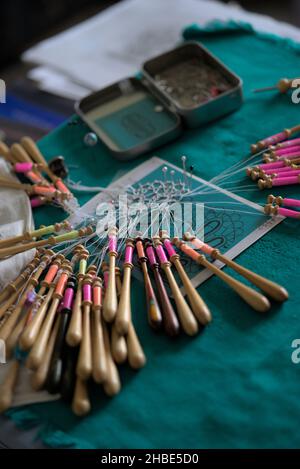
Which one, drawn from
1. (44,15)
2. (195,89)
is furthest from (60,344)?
(44,15)

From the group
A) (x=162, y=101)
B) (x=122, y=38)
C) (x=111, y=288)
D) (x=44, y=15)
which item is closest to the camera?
(x=111, y=288)

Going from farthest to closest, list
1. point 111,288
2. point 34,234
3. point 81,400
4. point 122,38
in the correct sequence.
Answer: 1. point 122,38
2. point 34,234
3. point 111,288
4. point 81,400

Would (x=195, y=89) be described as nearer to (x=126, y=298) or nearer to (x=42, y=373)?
(x=126, y=298)

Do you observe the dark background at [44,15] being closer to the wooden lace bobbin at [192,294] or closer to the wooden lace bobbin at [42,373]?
the wooden lace bobbin at [192,294]

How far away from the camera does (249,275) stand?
2.62 feet

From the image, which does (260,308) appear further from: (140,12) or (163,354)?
(140,12)

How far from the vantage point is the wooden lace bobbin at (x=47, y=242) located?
89cm

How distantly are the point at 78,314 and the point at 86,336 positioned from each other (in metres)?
0.04

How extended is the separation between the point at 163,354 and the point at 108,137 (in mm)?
518

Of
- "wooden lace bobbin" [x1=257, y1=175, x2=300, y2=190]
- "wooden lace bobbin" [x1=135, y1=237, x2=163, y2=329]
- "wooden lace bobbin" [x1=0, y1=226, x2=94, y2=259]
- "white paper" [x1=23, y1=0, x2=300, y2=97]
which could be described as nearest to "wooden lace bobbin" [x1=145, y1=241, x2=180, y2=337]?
"wooden lace bobbin" [x1=135, y1=237, x2=163, y2=329]

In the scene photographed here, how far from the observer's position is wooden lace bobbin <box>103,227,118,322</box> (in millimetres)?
769

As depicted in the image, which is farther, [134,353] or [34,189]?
[34,189]

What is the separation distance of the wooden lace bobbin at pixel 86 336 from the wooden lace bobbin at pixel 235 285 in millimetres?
151

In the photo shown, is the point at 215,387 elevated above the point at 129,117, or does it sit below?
below
